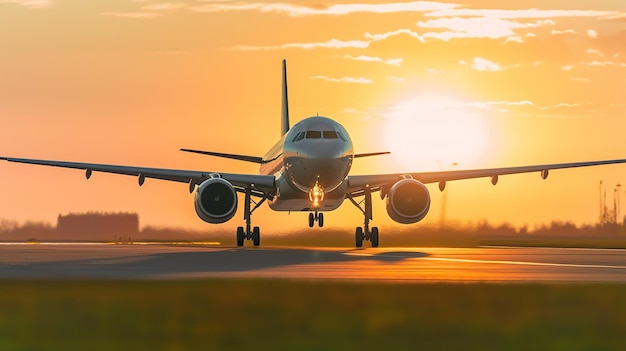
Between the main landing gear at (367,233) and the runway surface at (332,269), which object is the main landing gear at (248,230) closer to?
the main landing gear at (367,233)

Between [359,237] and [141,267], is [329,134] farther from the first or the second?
[141,267]

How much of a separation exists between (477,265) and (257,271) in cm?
774

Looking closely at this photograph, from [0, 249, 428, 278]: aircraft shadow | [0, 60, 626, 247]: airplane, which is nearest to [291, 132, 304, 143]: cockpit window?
[0, 60, 626, 247]: airplane

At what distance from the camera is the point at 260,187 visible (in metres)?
56.9

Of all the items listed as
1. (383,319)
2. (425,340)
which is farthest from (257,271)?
(425,340)

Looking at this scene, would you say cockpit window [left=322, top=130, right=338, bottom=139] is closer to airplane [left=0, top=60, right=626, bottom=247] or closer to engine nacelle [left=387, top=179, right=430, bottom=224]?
airplane [left=0, top=60, right=626, bottom=247]

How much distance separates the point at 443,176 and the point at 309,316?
41276 mm

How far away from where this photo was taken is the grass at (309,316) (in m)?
13.0

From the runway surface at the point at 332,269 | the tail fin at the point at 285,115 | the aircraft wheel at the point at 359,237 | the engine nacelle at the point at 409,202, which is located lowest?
the runway surface at the point at 332,269

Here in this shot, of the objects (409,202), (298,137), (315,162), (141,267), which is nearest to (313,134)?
(298,137)

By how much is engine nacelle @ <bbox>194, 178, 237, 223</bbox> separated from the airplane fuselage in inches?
128

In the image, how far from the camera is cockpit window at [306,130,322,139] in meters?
49.4

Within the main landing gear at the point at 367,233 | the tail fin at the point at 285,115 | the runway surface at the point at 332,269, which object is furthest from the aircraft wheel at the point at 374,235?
the tail fin at the point at 285,115

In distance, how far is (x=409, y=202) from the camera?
4941cm
